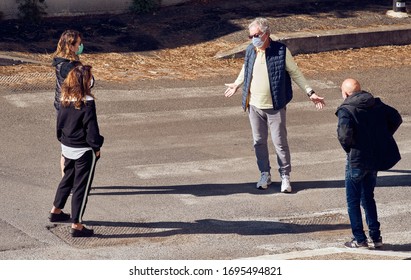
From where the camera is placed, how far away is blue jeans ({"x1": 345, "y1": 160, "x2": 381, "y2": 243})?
955 cm

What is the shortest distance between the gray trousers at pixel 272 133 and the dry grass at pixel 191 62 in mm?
5579

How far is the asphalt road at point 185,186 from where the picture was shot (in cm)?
978

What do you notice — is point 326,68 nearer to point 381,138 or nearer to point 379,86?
point 379,86

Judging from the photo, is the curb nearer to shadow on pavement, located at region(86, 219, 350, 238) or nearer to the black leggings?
shadow on pavement, located at region(86, 219, 350, 238)

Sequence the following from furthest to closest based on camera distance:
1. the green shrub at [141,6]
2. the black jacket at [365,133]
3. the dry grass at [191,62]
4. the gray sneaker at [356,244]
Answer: the green shrub at [141,6]
the dry grass at [191,62]
the gray sneaker at [356,244]
the black jacket at [365,133]

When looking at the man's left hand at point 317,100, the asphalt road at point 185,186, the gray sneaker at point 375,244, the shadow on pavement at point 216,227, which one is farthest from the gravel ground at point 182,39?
the gray sneaker at point 375,244

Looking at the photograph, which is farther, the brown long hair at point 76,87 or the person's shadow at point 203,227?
the person's shadow at point 203,227

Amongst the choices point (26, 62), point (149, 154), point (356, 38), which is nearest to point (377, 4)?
point (356, 38)

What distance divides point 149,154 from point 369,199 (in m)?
4.05

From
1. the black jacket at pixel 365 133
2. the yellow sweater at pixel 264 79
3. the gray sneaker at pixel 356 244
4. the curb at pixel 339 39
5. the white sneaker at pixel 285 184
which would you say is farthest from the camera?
the curb at pixel 339 39

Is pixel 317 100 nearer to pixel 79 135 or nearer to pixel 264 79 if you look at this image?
pixel 264 79

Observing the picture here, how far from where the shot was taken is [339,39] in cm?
1930

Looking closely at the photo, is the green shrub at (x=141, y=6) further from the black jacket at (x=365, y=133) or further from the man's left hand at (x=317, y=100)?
the black jacket at (x=365, y=133)

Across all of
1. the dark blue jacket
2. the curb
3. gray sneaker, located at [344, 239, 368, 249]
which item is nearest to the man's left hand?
the dark blue jacket
